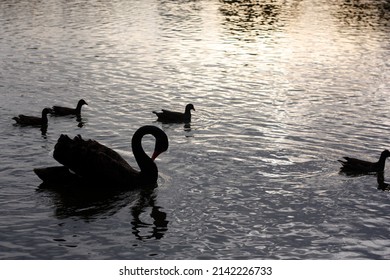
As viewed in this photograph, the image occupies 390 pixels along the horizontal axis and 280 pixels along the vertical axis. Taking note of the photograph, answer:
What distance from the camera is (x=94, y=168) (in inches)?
627

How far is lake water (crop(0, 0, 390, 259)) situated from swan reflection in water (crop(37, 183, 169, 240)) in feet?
0.15

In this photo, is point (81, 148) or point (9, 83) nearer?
point (81, 148)

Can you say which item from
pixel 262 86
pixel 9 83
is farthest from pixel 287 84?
pixel 9 83

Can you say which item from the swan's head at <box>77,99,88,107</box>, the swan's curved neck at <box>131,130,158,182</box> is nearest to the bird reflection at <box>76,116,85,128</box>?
the swan's head at <box>77,99,88,107</box>

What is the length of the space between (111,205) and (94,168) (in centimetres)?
112

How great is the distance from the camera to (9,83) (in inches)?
1081

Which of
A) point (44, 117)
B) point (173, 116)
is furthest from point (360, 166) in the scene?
point (44, 117)

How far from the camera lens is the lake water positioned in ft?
44.3

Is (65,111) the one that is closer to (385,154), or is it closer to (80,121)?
(80,121)

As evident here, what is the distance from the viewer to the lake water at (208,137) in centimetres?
1349

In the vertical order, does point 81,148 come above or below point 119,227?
above

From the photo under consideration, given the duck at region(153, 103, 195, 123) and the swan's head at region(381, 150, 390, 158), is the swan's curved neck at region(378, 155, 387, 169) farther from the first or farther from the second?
the duck at region(153, 103, 195, 123)

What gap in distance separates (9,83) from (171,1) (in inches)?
1704

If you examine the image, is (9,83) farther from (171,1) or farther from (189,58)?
(171,1)
